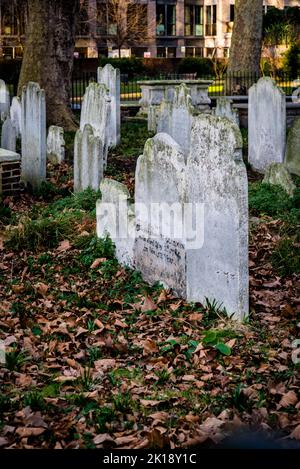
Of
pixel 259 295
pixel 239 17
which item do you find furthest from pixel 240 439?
pixel 239 17

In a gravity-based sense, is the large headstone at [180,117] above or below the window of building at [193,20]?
below

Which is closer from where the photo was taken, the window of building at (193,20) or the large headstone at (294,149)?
the large headstone at (294,149)

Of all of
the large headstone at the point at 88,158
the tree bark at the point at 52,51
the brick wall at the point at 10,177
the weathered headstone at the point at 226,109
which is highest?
the tree bark at the point at 52,51

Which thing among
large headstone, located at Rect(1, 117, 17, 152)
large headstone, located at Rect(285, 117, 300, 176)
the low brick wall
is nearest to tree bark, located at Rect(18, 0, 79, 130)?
large headstone, located at Rect(1, 117, 17, 152)

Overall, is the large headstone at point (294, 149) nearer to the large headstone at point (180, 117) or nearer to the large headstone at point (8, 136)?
the large headstone at point (180, 117)

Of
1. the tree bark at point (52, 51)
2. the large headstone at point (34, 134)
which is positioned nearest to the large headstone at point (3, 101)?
the tree bark at point (52, 51)

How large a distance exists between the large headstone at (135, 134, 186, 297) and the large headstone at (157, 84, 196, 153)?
528 cm

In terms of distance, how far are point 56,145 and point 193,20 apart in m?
43.9

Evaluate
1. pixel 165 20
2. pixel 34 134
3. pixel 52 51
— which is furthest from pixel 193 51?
A: pixel 34 134

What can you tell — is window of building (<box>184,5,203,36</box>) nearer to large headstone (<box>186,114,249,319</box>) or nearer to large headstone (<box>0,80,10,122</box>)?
large headstone (<box>0,80,10,122</box>)

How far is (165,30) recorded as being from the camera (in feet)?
182

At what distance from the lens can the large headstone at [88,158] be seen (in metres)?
11.4

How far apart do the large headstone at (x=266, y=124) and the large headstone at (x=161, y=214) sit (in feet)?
20.5

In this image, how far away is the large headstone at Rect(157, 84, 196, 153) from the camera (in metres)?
13.7
